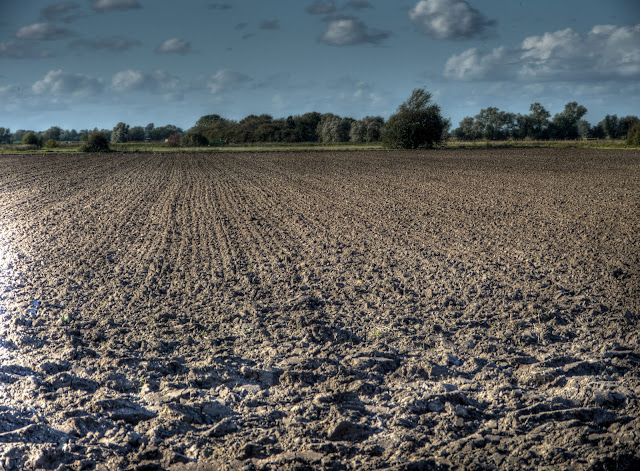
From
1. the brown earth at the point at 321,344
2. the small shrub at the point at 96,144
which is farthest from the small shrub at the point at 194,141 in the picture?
the brown earth at the point at 321,344

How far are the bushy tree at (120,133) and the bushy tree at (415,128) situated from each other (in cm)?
5835

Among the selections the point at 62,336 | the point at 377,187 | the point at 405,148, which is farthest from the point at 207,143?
the point at 62,336

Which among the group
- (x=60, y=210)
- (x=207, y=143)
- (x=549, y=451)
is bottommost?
(x=549, y=451)

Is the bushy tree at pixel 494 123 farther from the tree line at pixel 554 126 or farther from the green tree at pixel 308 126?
the green tree at pixel 308 126

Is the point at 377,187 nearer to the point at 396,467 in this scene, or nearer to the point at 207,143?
the point at 396,467

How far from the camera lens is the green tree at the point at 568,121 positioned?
107 meters

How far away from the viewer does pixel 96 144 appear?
69.8 metres

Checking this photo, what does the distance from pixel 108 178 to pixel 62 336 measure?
24929 millimetres

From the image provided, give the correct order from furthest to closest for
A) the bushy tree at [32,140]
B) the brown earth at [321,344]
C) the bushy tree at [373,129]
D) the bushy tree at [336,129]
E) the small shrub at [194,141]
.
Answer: the bushy tree at [336,129]
the bushy tree at [373,129]
the small shrub at [194,141]
the bushy tree at [32,140]
the brown earth at [321,344]

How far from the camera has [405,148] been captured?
→ 70.3 meters

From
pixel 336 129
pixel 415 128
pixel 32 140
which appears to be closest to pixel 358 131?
pixel 336 129

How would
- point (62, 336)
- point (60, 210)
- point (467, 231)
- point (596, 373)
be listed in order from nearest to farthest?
point (596, 373) < point (62, 336) < point (467, 231) < point (60, 210)

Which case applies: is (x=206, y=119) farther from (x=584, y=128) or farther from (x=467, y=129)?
(x=584, y=128)

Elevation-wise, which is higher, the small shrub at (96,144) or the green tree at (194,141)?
the green tree at (194,141)
